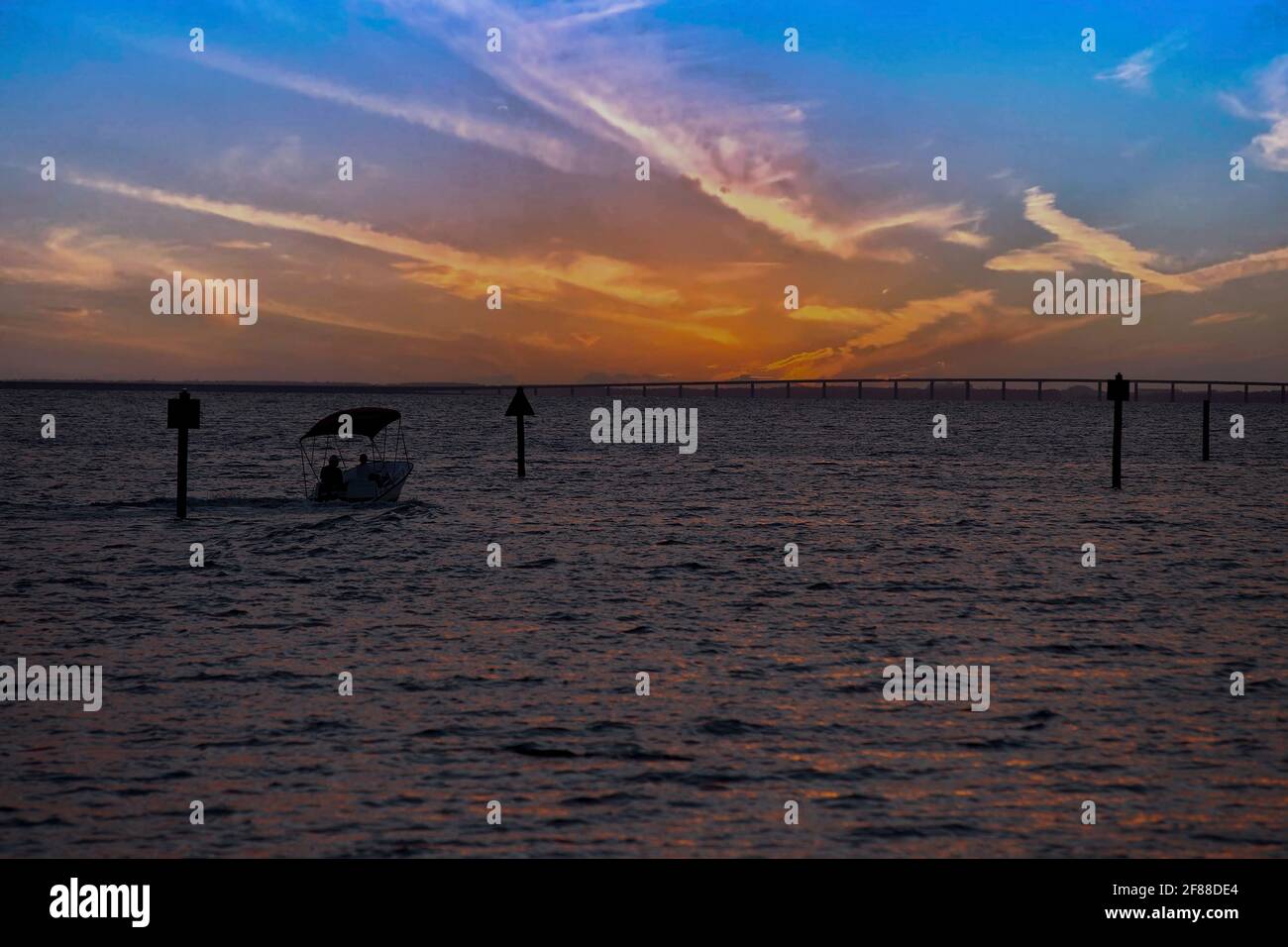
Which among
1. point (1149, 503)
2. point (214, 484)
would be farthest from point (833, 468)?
point (214, 484)

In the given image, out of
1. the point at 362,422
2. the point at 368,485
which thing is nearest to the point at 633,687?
the point at 362,422

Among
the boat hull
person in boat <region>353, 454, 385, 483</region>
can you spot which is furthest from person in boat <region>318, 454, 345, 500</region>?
person in boat <region>353, 454, 385, 483</region>

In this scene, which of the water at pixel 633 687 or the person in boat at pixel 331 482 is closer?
the water at pixel 633 687

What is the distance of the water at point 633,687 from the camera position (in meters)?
11.0

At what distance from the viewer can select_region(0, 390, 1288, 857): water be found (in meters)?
11.0

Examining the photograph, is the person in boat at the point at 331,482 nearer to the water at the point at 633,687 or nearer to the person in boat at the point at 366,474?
the person in boat at the point at 366,474

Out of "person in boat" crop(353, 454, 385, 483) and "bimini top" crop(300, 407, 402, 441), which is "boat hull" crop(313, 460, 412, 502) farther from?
"bimini top" crop(300, 407, 402, 441)

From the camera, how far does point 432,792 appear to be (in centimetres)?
1177

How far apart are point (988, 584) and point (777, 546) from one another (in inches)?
323

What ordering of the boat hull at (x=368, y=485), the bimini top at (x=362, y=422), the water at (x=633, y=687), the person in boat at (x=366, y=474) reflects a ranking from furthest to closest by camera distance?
the person in boat at (x=366, y=474), the boat hull at (x=368, y=485), the bimini top at (x=362, y=422), the water at (x=633, y=687)

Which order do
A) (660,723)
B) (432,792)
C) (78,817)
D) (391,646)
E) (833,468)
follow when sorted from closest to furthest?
1. (78,817)
2. (432,792)
3. (660,723)
4. (391,646)
5. (833,468)

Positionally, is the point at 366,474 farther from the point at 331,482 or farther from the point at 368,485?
the point at 331,482

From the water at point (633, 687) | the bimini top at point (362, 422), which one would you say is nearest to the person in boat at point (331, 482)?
the bimini top at point (362, 422)
